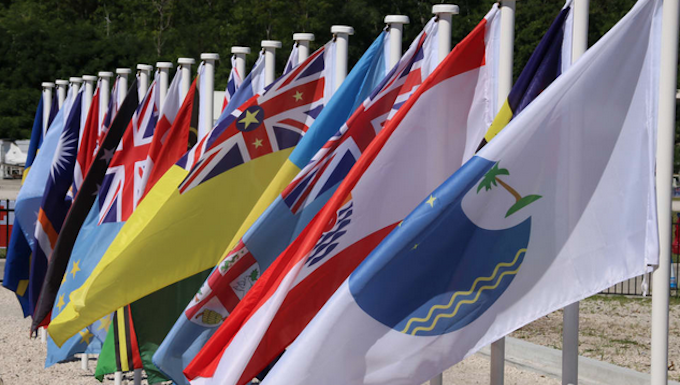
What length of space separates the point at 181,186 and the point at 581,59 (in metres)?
3.12

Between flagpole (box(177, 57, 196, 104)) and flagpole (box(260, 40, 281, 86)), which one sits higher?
flagpole (box(260, 40, 281, 86))

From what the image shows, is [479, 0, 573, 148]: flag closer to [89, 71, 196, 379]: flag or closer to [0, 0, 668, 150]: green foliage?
[89, 71, 196, 379]: flag

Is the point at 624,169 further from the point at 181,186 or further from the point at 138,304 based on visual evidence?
the point at 138,304

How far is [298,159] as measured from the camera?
6.01 m

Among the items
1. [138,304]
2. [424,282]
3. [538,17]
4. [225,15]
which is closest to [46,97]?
[138,304]

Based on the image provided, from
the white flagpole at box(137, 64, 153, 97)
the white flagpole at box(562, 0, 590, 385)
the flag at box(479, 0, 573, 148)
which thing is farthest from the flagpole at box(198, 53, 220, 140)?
the white flagpole at box(562, 0, 590, 385)

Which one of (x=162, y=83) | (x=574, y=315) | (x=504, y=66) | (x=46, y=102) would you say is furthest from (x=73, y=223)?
(x=46, y=102)

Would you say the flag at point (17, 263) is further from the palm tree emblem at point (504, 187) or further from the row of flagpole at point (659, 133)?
the palm tree emblem at point (504, 187)

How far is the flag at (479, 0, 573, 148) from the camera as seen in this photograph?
472cm

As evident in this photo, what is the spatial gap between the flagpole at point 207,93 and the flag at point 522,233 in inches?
157

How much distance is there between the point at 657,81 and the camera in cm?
422

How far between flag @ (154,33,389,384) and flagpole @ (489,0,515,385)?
2.94 feet

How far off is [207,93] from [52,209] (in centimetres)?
254

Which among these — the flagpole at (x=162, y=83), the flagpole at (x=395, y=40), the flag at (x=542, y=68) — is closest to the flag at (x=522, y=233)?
the flag at (x=542, y=68)
